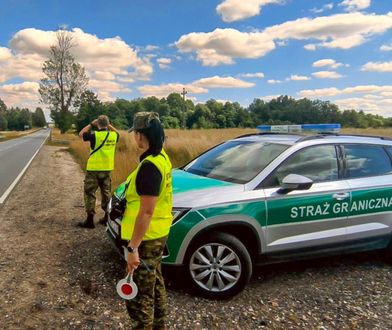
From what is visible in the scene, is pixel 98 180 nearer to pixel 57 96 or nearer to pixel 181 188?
pixel 181 188

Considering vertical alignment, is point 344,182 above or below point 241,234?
above

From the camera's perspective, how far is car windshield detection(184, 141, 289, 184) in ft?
13.6

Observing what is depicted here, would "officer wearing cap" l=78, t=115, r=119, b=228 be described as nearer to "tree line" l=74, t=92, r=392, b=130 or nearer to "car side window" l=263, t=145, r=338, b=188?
"car side window" l=263, t=145, r=338, b=188

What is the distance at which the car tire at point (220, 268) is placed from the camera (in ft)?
11.9

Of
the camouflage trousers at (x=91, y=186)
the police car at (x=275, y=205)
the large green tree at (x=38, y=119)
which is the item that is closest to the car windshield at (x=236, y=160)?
the police car at (x=275, y=205)

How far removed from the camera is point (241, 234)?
3.81 m

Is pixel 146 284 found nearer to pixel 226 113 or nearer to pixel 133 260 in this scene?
pixel 133 260

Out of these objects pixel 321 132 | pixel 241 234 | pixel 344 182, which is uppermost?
pixel 321 132

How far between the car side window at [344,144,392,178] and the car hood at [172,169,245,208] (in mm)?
1515

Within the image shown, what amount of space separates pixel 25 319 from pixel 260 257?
224 centimetres

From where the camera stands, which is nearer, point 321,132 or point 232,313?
point 232,313

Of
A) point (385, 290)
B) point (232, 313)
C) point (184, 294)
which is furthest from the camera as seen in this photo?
point (385, 290)

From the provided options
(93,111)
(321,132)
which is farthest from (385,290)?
(93,111)

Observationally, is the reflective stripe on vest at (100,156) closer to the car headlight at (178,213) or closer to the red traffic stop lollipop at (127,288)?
the car headlight at (178,213)
